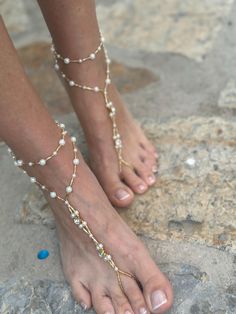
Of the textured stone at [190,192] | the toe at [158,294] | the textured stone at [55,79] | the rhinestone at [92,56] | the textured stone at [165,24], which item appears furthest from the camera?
the textured stone at [165,24]

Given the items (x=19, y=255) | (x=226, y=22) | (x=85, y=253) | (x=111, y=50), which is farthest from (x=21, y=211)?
(x=226, y=22)

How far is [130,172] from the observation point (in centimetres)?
132

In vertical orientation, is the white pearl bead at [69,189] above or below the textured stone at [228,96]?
above

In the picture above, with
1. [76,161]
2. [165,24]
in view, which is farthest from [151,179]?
[165,24]

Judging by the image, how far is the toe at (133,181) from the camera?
1.28m

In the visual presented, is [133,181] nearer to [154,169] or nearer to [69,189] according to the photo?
[154,169]

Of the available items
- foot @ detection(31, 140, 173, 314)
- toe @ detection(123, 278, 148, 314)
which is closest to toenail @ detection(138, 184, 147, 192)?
foot @ detection(31, 140, 173, 314)

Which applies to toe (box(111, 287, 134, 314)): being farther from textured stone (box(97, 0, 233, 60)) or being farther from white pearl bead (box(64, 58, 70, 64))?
textured stone (box(97, 0, 233, 60))

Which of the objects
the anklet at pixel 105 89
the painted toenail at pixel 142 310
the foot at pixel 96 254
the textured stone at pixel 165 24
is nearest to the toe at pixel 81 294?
the foot at pixel 96 254

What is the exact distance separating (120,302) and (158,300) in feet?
0.30

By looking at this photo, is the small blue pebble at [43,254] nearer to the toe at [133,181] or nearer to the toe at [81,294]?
the toe at [81,294]

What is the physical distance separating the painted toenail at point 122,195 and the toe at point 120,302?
0.77 ft

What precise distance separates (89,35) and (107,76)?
14 cm

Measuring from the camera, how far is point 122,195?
4.11 feet
